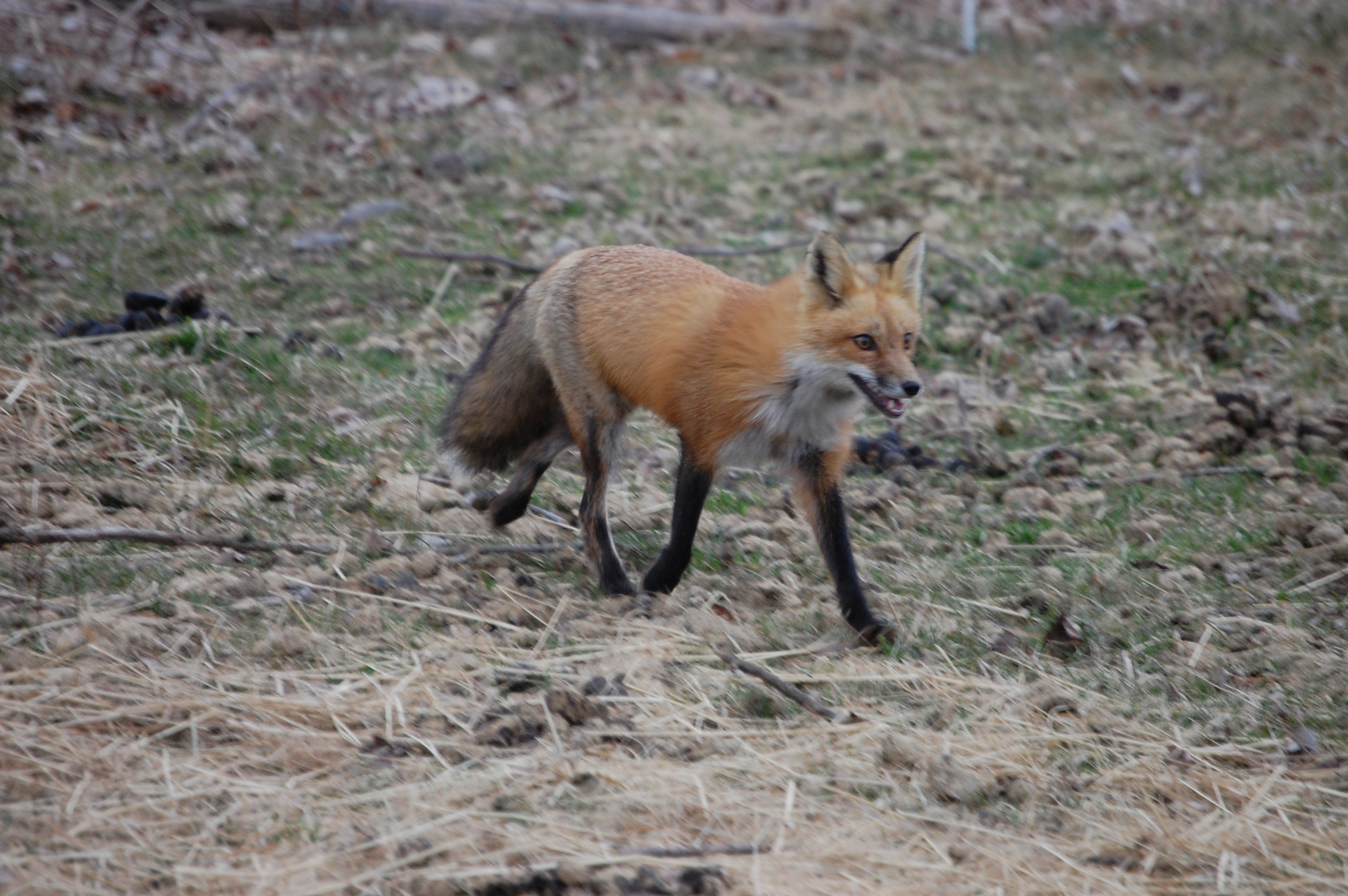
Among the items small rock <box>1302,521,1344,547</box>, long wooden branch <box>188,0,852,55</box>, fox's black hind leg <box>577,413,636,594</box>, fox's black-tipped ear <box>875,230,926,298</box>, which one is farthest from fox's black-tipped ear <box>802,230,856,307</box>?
long wooden branch <box>188,0,852,55</box>

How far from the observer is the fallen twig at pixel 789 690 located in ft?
12.3

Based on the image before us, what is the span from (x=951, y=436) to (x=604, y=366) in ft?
8.22

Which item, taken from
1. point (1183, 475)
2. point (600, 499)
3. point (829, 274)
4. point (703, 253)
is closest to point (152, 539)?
point (600, 499)

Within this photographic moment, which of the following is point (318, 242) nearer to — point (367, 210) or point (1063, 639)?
point (367, 210)

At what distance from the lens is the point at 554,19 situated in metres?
11.7

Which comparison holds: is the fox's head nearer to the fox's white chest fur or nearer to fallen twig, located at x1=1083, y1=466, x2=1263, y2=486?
the fox's white chest fur

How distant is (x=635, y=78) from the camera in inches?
454

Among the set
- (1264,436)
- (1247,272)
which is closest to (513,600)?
(1264,436)

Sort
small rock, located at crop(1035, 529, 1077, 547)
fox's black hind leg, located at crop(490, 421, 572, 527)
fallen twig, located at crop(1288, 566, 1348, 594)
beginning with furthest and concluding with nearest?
small rock, located at crop(1035, 529, 1077, 547)
fox's black hind leg, located at crop(490, 421, 572, 527)
fallen twig, located at crop(1288, 566, 1348, 594)

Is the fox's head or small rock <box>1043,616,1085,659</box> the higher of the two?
the fox's head

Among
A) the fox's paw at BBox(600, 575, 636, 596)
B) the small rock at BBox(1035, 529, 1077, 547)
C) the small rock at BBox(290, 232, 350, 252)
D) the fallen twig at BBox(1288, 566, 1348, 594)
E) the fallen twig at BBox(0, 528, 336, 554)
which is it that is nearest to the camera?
the fallen twig at BBox(0, 528, 336, 554)

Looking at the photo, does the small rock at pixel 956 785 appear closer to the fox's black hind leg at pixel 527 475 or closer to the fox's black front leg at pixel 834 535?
the fox's black front leg at pixel 834 535

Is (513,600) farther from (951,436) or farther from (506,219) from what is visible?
(506,219)

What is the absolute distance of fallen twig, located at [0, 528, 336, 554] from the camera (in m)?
4.12
